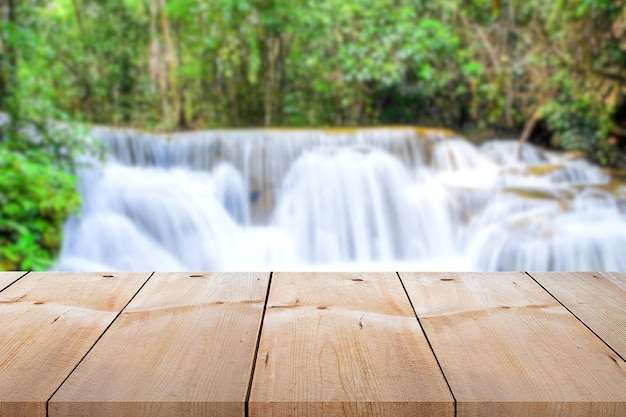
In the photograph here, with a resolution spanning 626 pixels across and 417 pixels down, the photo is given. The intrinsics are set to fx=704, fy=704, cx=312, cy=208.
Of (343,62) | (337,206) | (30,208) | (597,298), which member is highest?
(343,62)

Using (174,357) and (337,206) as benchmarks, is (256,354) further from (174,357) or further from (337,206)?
(337,206)

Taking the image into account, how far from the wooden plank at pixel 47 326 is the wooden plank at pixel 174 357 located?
0.02 meters

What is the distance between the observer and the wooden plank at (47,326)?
67 centimetres

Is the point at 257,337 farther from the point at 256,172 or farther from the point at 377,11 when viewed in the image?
the point at 377,11

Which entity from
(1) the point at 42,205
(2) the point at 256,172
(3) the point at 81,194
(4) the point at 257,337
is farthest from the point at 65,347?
(2) the point at 256,172

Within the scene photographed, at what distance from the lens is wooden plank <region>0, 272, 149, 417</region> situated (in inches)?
26.4

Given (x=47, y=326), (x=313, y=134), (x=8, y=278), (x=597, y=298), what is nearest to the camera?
(x=47, y=326)

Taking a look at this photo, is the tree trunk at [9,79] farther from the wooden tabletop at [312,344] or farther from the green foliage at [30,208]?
the wooden tabletop at [312,344]

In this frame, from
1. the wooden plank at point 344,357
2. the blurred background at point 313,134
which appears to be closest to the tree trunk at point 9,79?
the blurred background at point 313,134

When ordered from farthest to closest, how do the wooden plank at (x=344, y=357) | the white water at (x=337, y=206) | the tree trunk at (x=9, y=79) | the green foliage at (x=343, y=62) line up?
the green foliage at (x=343, y=62) < the tree trunk at (x=9, y=79) < the white water at (x=337, y=206) < the wooden plank at (x=344, y=357)

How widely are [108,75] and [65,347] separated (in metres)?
3.81

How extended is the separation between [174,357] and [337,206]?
3220 millimetres

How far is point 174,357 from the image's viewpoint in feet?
2.45

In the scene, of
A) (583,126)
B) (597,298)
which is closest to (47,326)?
(597,298)
